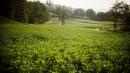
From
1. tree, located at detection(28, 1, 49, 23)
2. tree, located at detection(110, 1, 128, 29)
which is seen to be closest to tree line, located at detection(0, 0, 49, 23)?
tree, located at detection(28, 1, 49, 23)

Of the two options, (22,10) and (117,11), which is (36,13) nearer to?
(22,10)

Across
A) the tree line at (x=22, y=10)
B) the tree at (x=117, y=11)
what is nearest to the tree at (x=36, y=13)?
the tree line at (x=22, y=10)

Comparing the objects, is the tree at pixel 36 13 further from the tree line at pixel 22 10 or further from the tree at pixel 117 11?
the tree at pixel 117 11

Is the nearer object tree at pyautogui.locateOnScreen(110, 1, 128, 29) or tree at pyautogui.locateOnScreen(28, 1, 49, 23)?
tree at pyautogui.locateOnScreen(110, 1, 128, 29)

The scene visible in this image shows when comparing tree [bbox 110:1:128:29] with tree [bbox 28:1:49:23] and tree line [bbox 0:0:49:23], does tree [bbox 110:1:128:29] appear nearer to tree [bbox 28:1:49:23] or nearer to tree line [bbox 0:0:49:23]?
tree line [bbox 0:0:49:23]

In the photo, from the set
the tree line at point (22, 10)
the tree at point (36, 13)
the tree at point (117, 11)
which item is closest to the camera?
the tree at point (117, 11)

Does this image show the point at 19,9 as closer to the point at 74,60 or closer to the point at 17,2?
the point at 17,2

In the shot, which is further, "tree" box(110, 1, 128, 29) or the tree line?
the tree line

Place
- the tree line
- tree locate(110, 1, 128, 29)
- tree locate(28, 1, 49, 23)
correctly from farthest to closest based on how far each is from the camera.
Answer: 1. tree locate(28, 1, 49, 23)
2. the tree line
3. tree locate(110, 1, 128, 29)

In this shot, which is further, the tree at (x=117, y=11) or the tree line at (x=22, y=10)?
the tree line at (x=22, y=10)

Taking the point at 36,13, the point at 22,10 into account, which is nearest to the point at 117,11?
the point at 22,10

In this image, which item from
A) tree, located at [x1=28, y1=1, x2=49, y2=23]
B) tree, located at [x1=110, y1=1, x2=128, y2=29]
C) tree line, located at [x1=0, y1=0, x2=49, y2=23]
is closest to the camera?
tree, located at [x1=110, y1=1, x2=128, y2=29]

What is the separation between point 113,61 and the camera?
1280cm

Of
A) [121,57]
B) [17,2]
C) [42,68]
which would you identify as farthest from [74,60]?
[17,2]
